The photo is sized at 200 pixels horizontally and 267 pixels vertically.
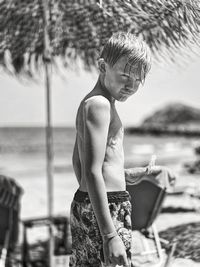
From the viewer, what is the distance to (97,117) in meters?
1.64

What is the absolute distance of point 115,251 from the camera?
62.4 inches

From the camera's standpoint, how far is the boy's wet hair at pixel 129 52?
168 cm

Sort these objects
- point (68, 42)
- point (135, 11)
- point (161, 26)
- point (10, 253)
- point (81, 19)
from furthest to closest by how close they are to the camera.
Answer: point (10, 253), point (68, 42), point (81, 19), point (161, 26), point (135, 11)

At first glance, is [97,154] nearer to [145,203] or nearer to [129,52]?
[129,52]

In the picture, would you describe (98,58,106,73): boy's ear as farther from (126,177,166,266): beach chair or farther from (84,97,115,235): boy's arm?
(126,177,166,266): beach chair

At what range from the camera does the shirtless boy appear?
63.2 inches

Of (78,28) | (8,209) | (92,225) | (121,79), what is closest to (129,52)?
(121,79)

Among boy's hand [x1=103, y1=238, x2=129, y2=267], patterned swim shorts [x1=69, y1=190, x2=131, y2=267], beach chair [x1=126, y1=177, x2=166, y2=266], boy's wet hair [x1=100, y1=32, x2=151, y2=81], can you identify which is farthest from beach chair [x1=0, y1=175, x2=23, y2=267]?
boy's wet hair [x1=100, y1=32, x2=151, y2=81]

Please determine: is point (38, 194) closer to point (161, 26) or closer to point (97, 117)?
point (161, 26)

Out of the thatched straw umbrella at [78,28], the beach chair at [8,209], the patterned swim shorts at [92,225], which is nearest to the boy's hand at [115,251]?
the patterned swim shorts at [92,225]

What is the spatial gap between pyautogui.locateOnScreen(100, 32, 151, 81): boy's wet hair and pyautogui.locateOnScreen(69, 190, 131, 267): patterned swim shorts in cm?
48

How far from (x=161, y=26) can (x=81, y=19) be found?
0.93 m

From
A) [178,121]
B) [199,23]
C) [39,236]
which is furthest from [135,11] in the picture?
[178,121]

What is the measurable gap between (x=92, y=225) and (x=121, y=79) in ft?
1.81
